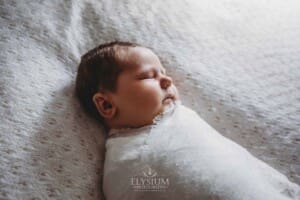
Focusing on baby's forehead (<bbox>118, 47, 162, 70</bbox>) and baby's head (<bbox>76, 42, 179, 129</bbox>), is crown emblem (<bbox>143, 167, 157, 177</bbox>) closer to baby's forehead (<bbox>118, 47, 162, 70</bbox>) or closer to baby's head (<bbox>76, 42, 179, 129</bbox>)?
baby's head (<bbox>76, 42, 179, 129</bbox>)

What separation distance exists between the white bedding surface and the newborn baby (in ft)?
0.20

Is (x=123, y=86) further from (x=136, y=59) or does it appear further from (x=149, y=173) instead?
(x=149, y=173)

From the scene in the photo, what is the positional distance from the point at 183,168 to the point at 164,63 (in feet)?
1.29

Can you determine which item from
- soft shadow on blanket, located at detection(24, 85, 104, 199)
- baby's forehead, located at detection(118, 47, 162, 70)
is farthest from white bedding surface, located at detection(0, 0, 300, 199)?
baby's forehead, located at detection(118, 47, 162, 70)

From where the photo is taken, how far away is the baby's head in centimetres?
94

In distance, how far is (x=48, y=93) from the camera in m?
0.96

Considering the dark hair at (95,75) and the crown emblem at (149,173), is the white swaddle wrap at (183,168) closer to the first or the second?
the crown emblem at (149,173)

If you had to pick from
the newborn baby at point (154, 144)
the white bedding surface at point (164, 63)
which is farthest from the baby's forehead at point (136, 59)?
the white bedding surface at point (164, 63)

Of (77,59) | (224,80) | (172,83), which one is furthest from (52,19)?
(224,80)

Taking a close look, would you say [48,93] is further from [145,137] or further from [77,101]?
[145,137]

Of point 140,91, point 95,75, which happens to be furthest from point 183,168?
point 95,75

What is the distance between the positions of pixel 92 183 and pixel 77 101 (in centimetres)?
23

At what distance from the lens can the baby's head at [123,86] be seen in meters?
0.94

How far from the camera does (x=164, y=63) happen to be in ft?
3.69
